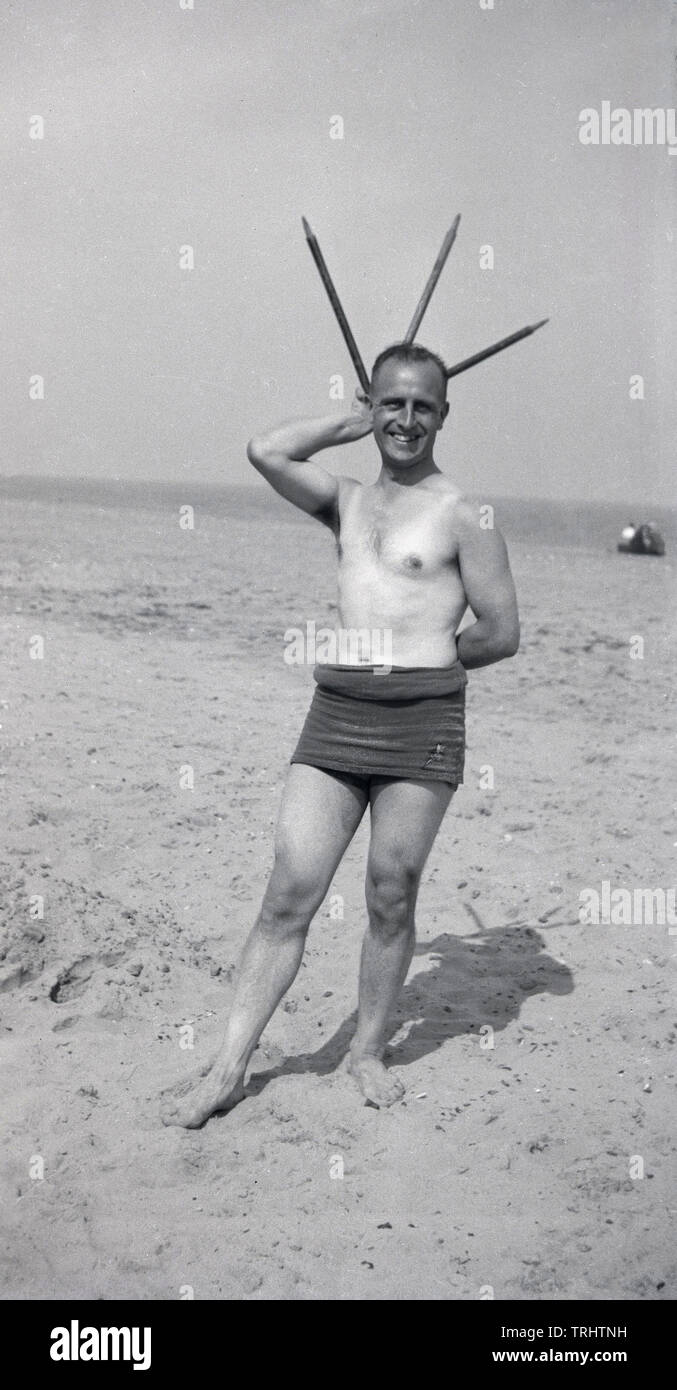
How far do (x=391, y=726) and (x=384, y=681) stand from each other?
116 mm

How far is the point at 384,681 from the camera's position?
11.0ft

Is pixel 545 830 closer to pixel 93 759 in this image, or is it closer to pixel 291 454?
pixel 93 759

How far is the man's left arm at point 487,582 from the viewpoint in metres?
3.31

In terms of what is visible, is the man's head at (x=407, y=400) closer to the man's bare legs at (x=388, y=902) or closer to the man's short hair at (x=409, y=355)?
the man's short hair at (x=409, y=355)

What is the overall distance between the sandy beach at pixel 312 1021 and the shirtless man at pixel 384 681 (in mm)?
267

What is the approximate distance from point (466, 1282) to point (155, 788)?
126 inches

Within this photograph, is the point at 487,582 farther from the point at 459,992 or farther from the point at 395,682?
the point at 459,992

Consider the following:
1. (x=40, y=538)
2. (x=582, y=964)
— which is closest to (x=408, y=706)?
(x=582, y=964)

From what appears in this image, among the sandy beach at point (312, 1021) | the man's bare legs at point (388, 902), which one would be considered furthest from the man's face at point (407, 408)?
the sandy beach at point (312, 1021)

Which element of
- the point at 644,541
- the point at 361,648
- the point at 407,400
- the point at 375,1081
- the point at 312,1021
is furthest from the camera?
the point at 644,541

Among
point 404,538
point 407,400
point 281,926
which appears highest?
point 407,400

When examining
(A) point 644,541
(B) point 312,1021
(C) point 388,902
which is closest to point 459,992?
(B) point 312,1021
